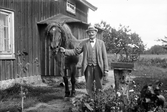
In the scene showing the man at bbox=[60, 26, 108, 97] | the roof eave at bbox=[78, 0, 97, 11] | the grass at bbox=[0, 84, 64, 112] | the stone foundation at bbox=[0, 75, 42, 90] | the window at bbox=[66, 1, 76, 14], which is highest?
the roof eave at bbox=[78, 0, 97, 11]

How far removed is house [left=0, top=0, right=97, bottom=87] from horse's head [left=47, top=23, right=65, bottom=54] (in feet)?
7.28

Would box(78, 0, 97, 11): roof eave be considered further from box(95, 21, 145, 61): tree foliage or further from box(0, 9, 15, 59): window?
box(95, 21, 145, 61): tree foliage

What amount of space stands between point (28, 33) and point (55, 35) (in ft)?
14.3

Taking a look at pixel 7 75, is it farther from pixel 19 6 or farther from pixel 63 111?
pixel 63 111

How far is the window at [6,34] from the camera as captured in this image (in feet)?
26.3

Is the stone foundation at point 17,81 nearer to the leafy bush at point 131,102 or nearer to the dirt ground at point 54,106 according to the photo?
the dirt ground at point 54,106

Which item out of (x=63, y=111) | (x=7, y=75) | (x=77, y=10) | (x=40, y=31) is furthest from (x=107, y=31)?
(x=63, y=111)

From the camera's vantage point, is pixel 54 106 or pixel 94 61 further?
pixel 54 106

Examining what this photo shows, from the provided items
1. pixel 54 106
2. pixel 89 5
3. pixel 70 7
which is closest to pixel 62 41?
pixel 54 106

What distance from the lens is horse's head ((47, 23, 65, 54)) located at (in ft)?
18.8

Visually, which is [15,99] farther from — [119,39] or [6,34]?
[119,39]

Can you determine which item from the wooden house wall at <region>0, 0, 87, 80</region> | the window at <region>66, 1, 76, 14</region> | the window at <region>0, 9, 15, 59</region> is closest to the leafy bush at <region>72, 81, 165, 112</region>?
the wooden house wall at <region>0, 0, 87, 80</region>

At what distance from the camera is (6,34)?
8297 millimetres

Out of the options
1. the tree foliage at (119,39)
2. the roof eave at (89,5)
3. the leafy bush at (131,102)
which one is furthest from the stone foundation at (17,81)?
the tree foliage at (119,39)
